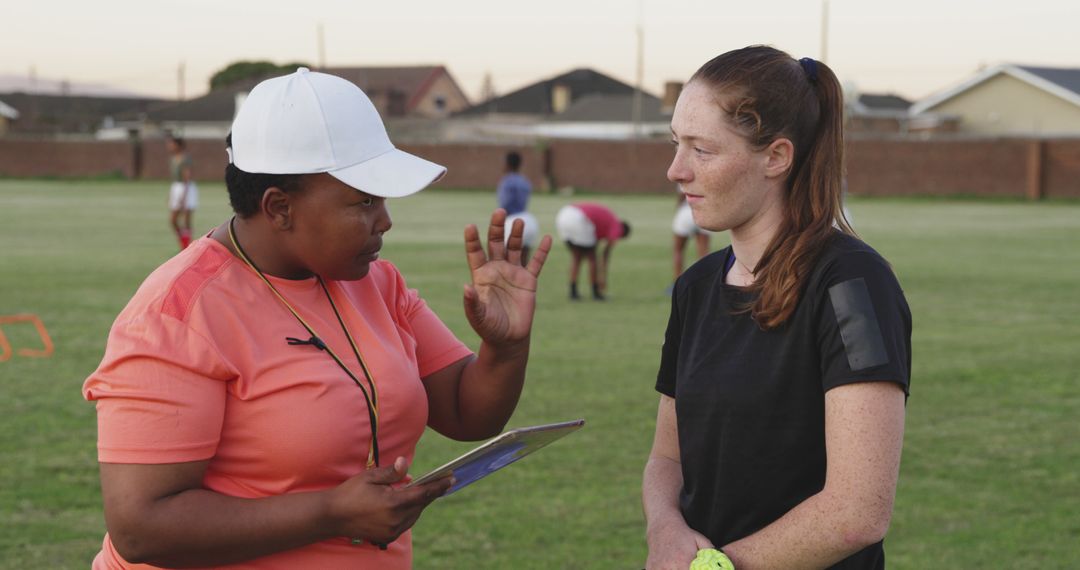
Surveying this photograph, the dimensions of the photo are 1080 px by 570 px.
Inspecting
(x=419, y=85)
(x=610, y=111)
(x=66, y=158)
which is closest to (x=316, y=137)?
(x=66, y=158)

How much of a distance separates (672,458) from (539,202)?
45658mm

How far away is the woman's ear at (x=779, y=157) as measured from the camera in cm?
287

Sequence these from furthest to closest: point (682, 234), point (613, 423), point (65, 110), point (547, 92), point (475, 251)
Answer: point (65, 110) → point (547, 92) → point (682, 234) → point (613, 423) → point (475, 251)

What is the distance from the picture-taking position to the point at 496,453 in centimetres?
304

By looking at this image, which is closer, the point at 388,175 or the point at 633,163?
the point at 388,175

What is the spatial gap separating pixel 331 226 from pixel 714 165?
86cm

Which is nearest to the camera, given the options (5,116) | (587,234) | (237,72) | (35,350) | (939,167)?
(35,350)

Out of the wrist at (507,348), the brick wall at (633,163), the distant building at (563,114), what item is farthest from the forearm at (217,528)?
the distant building at (563,114)

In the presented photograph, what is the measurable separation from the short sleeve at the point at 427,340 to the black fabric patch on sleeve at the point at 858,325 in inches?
44.5

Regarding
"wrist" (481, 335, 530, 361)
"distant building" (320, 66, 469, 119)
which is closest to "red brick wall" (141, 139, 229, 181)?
"distant building" (320, 66, 469, 119)

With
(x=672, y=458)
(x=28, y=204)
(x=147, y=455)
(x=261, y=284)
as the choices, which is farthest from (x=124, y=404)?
(x=28, y=204)

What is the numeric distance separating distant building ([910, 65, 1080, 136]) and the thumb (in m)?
72.3

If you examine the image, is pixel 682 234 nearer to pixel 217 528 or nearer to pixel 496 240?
pixel 496 240

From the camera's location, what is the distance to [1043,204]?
47.2 metres
